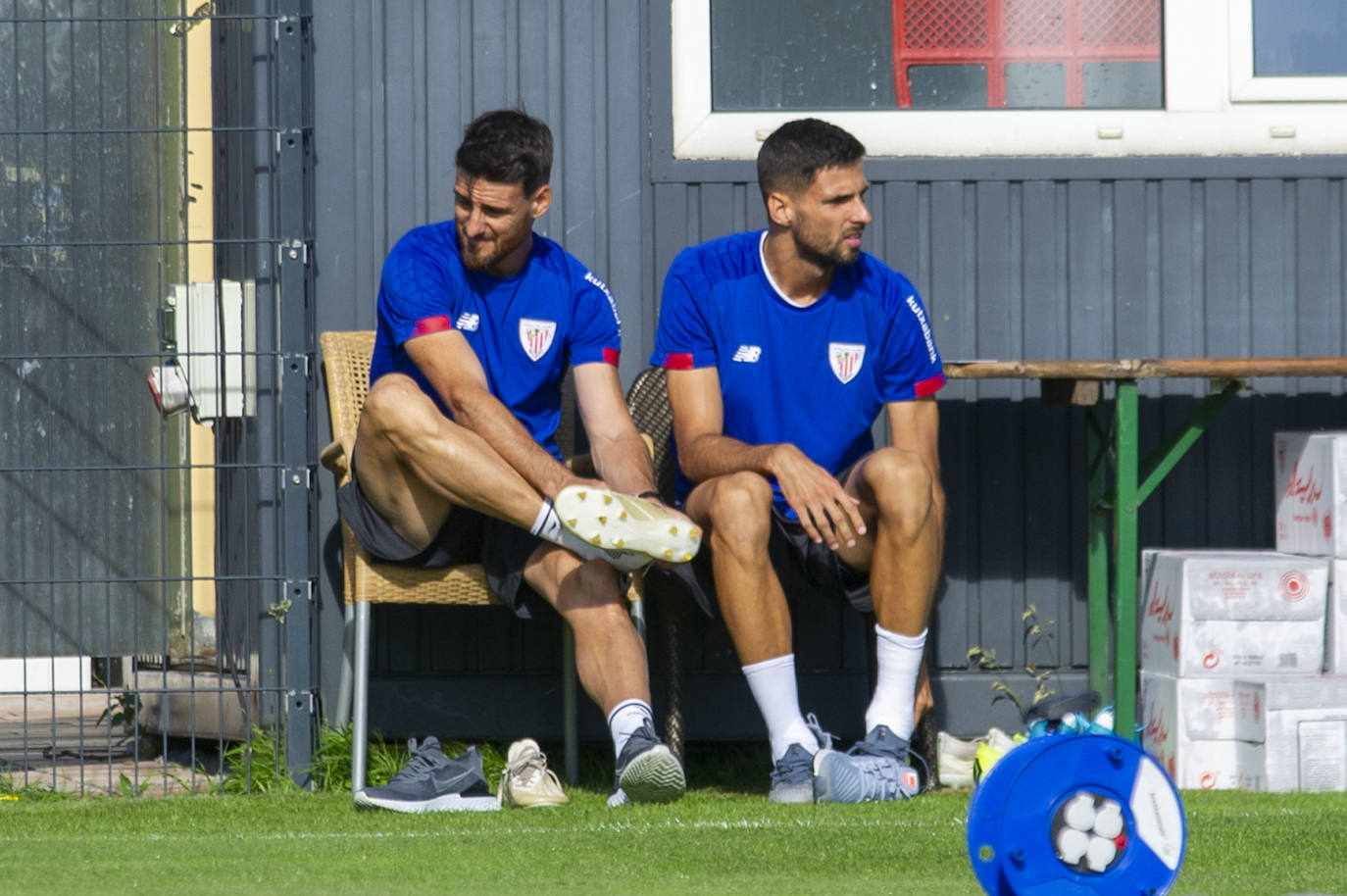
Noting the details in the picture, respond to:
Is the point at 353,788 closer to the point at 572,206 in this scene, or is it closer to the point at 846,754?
the point at 846,754

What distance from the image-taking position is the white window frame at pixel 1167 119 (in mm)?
4500

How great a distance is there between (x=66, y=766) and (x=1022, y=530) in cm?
242

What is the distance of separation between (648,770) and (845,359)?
1045 millimetres

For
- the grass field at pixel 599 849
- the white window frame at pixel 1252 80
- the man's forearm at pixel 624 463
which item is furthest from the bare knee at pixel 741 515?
the white window frame at pixel 1252 80

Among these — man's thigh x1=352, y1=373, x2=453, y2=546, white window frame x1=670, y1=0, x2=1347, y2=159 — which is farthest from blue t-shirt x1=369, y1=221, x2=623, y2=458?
white window frame x1=670, y1=0, x2=1347, y2=159

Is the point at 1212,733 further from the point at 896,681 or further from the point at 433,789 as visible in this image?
the point at 433,789

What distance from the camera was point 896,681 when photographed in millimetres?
3658

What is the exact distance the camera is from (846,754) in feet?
11.6

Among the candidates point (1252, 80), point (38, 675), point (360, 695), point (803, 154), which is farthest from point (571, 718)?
point (1252, 80)

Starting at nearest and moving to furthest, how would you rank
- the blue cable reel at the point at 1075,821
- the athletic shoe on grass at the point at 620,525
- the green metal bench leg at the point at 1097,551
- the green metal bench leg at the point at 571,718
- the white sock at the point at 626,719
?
1. the blue cable reel at the point at 1075,821
2. the athletic shoe on grass at the point at 620,525
3. the white sock at the point at 626,719
4. the green metal bench leg at the point at 571,718
5. the green metal bench leg at the point at 1097,551

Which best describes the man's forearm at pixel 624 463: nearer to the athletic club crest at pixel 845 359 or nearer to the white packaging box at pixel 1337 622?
the athletic club crest at pixel 845 359

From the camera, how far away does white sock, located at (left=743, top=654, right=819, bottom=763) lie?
11.9ft

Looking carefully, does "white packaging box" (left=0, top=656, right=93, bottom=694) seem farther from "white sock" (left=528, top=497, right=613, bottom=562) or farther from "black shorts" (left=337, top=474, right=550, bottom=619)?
"white sock" (left=528, top=497, right=613, bottom=562)

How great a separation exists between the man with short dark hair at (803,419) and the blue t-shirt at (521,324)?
0.16 metres
